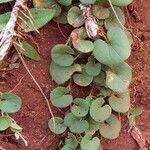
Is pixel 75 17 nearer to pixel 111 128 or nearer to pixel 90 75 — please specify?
pixel 90 75

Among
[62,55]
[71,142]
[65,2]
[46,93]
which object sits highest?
[65,2]

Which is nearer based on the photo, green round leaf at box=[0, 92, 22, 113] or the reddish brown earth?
green round leaf at box=[0, 92, 22, 113]

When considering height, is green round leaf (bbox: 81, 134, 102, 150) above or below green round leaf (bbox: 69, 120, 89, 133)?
below

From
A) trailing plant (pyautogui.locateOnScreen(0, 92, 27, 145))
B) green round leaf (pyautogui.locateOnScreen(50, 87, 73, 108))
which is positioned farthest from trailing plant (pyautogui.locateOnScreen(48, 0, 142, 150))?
trailing plant (pyautogui.locateOnScreen(0, 92, 27, 145))

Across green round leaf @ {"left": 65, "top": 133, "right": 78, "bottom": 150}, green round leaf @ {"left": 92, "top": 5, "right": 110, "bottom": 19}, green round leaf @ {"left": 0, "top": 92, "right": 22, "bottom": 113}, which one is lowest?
green round leaf @ {"left": 65, "top": 133, "right": 78, "bottom": 150}

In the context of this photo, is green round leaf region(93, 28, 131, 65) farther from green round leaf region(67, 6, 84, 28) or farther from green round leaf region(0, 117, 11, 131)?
green round leaf region(0, 117, 11, 131)

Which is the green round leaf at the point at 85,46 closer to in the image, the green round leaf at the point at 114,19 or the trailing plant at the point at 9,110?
the green round leaf at the point at 114,19

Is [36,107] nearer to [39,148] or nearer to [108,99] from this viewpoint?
[39,148]

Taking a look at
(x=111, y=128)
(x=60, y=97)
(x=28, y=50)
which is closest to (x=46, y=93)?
(x=60, y=97)
